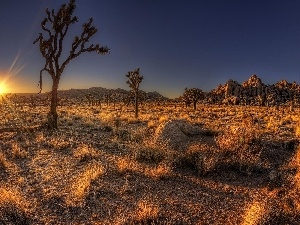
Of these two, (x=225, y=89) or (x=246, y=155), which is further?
(x=225, y=89)

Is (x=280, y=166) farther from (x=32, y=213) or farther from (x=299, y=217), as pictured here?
(x=32, y=213)

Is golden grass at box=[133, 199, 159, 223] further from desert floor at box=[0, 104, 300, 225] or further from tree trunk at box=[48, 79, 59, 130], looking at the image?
tree trunk at box=[48, 79, 59, 130]

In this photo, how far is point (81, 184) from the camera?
8.01 metres

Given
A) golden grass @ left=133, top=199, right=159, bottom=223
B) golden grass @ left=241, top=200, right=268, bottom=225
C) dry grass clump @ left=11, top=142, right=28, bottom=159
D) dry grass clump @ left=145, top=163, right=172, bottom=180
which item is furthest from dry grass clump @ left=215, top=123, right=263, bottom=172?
dry grass clump @ left=11, top=142, right=28, bottom=159

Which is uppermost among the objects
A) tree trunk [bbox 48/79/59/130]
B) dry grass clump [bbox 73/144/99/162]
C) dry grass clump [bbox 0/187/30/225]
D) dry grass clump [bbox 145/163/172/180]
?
tree trunk [bbox 48/79/59/130]

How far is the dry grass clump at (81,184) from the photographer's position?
7.41 m

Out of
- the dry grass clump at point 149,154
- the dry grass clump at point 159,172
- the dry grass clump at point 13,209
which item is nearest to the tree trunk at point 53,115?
the dry grass clump at point 149,154

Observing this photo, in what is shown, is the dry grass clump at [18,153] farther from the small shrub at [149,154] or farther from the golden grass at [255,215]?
the golden grass at [255,215]

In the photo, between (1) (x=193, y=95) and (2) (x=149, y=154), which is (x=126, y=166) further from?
(1) (x=193, y=95)

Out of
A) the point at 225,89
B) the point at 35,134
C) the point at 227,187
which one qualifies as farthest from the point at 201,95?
the point at 225,89

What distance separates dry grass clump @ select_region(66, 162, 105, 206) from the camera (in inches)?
292

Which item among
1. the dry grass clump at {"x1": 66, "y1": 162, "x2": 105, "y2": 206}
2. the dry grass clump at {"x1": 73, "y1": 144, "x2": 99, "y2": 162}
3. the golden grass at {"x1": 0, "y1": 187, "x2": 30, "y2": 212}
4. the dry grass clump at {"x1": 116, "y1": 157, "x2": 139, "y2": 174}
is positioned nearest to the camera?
the golden grass at {"x1": 0, "y1": 187, "x2": 30, "y2": 212}

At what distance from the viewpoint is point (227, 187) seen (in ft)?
28.2

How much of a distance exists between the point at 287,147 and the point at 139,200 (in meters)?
8.13
